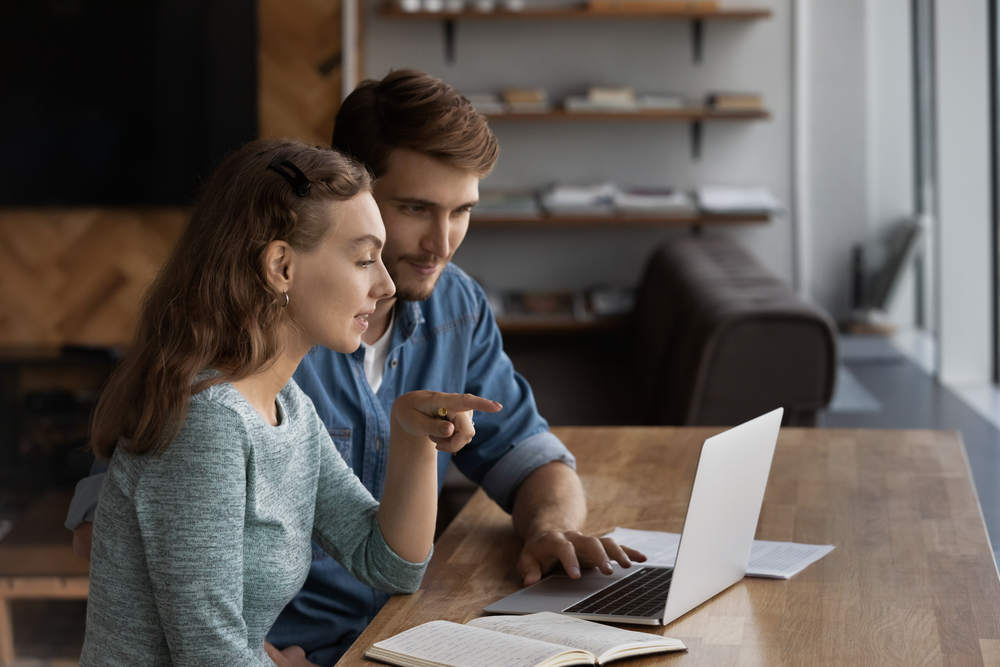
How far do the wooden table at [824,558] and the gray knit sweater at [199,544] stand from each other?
12cm

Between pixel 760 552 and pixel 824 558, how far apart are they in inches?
2.9

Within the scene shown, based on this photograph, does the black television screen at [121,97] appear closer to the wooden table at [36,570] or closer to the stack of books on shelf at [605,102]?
the stack of books on shelf at [605,102]

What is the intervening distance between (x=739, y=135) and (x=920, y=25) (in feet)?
4.05

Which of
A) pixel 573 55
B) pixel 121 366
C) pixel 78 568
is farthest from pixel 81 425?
pixel 121 366

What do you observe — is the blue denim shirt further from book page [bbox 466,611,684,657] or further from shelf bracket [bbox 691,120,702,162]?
shelf bracket [bbox 691,120,702,162]

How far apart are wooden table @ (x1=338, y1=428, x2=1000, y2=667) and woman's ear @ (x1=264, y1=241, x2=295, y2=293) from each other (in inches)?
14.3

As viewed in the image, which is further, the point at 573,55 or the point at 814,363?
the point at 573,55

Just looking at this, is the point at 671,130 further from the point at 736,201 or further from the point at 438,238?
the point at 438,238

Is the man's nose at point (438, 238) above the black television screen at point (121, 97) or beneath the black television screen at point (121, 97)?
beneath

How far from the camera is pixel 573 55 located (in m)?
4.47

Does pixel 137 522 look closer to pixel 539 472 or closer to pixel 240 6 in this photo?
pixel 539 472

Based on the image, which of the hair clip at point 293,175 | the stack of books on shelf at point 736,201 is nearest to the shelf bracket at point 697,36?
the stack of books on shelf at point 736,201

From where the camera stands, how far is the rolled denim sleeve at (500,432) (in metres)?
1.52

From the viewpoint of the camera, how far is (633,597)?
114 cm
